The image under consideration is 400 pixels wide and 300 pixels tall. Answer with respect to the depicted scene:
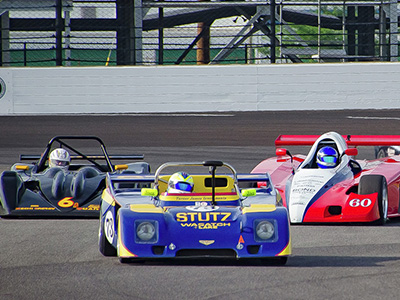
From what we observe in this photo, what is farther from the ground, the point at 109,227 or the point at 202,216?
the point at 202,216

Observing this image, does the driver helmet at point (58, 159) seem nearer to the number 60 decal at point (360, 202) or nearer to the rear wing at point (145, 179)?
the rear wing at point (145, 179)

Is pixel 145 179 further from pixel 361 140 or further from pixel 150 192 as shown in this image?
pixel 361 140

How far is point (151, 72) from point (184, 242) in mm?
15228

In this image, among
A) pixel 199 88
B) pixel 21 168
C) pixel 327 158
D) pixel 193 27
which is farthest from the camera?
pixel 193 27

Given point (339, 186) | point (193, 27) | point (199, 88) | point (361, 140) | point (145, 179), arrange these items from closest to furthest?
point (145, 179) → point (339, 186) → point (361, 140) → point (199, 88) → point (193, 27)

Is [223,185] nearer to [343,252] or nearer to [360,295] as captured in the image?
[343,252]

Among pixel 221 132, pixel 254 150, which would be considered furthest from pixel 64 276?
pixel 221 132

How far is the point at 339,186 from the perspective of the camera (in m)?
9.55

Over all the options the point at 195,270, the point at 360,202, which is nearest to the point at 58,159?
the point at 360,202

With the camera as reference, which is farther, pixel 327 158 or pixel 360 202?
pixel 327 158

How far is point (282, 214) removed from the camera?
6938 millimetres

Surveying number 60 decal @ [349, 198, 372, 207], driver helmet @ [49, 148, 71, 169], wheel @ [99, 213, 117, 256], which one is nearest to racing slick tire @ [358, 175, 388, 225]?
number 60 decal @ [349, 198, 372, 207]

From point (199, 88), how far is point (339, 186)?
12.4 metres

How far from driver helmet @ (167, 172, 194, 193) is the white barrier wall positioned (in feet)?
45.8
